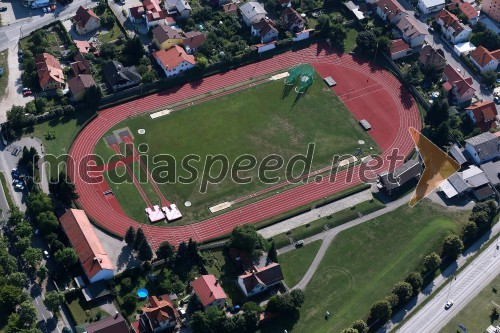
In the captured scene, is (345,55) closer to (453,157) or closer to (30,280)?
(453,157)

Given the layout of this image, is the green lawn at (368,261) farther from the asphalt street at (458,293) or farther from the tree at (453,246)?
the asphalt street at (458,293)

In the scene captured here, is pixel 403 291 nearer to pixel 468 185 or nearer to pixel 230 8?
pixel 468 185

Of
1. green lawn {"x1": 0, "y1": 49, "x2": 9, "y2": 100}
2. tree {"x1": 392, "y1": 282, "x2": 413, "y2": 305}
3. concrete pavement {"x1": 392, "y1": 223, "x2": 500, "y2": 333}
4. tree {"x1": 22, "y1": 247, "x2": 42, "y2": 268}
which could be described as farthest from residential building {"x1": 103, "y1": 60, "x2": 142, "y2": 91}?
concrete pavement {"x1": 392, "y1": 223, "x2": 500, "y2": 333}

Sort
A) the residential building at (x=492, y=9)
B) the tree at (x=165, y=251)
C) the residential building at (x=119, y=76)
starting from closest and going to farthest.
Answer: the tree at (x=165, y=251) → the residential building at (x=119, y=76) → the residential building at (x=492, y=9)

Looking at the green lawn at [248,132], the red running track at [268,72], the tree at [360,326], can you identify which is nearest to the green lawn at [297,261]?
the red running track at [268,72]

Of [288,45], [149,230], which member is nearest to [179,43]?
[288,45]
